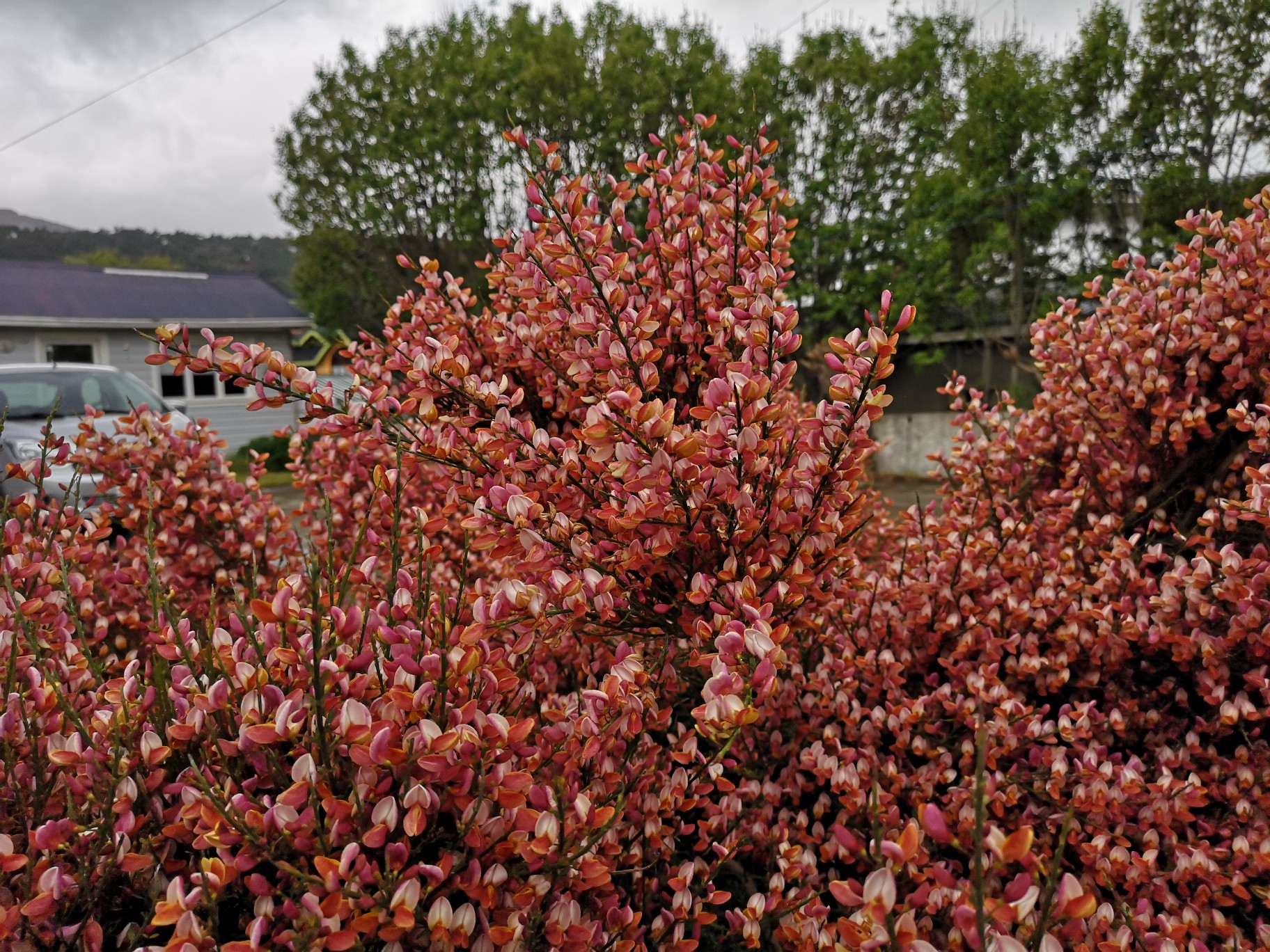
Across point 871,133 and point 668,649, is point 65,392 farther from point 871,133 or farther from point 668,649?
point 871,133

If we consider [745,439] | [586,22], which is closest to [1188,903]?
[745,439]

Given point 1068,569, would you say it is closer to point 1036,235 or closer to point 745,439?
point 745,439

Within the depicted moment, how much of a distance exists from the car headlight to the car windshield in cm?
125

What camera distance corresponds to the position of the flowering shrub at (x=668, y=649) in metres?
1.19

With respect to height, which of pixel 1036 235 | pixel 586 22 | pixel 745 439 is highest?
pixel 586 22

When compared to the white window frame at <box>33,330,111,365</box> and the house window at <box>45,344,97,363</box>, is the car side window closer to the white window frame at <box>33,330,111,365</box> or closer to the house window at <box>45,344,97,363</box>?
the white window frame at <box>33,330,111,365</box>

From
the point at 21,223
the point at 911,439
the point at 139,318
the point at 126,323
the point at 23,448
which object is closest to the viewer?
the point at 23,448

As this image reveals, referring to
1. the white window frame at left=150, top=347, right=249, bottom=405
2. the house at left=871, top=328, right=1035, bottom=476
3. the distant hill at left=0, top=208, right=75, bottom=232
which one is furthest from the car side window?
the distant hill at left=0, top=208, right=75, bottom=232

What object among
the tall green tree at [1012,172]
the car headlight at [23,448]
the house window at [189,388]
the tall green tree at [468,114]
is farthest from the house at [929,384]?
the house window at [189,388]

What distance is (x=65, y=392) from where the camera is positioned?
378 inches

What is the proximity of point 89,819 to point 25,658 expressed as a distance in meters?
0.53

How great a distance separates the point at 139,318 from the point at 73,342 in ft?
6.28

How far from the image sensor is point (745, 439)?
162 centimetres

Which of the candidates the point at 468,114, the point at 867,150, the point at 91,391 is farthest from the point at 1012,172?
the point at 91,391
